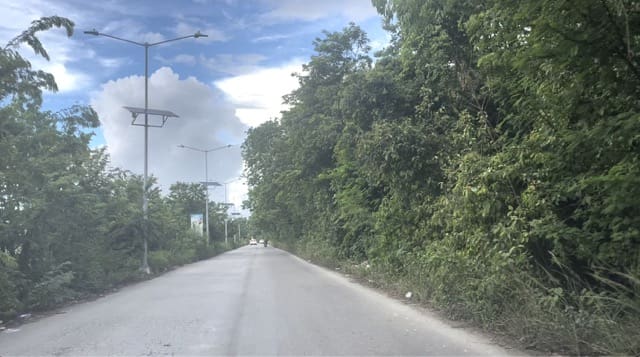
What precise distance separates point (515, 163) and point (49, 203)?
1163 cm

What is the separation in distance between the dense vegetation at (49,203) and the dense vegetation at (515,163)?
806cm

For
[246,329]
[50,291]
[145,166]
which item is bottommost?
[246,329]

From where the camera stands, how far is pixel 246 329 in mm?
9031

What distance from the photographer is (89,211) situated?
16781 mm

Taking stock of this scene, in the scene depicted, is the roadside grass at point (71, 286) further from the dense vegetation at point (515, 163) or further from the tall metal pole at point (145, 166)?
the dense vegetation at point (515, 163)

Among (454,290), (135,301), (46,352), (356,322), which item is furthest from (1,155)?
(454,290)

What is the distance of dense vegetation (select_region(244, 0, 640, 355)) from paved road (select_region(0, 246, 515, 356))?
1.08 meters

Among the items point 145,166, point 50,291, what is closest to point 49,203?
point 50,291

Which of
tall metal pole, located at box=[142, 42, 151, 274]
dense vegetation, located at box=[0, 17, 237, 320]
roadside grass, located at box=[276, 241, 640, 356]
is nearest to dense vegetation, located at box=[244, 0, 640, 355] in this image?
roadside grass, located at box=[276, 241, 640, 356]

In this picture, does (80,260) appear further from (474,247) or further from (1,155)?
(474,247)

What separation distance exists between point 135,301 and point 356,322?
683cm

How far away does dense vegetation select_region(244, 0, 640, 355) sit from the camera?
6383 mm

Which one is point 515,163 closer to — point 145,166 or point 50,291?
point 50,291

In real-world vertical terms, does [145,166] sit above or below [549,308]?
above
